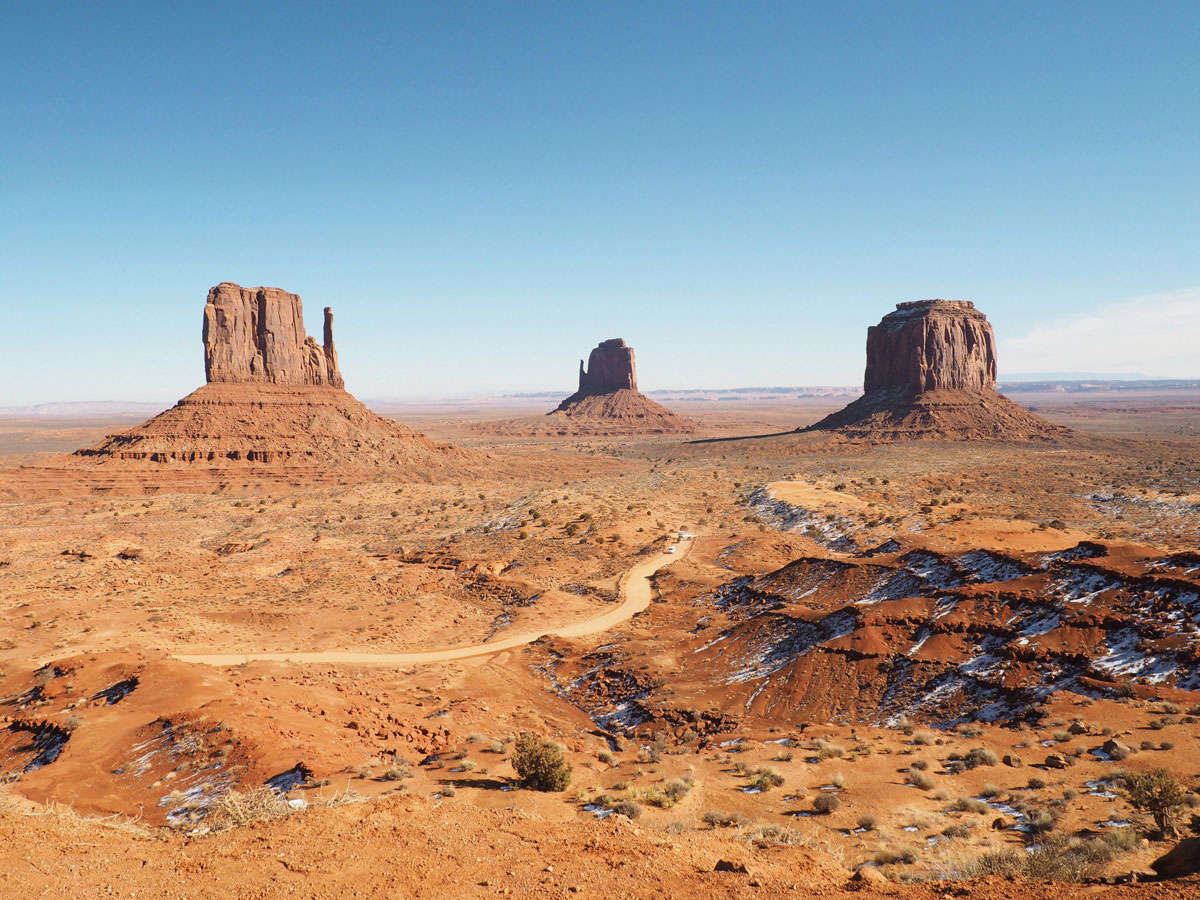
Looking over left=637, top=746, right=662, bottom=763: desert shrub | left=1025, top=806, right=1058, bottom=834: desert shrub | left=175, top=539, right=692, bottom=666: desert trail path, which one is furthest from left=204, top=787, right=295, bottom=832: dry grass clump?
left=1025, top=806, right=1058, bottom=834: desert shrub

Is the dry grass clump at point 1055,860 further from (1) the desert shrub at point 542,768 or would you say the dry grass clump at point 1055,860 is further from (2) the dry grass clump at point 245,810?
(2) the dry grass clump at point 245,810

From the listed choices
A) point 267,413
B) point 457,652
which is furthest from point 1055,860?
point 267,413

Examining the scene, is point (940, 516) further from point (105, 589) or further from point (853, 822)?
point (105, 589)

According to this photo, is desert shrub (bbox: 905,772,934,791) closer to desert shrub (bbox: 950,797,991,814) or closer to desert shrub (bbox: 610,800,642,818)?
desert shrub (bbox: 950,797,991,814)

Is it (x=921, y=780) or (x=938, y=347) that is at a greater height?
(x=938, y=347)

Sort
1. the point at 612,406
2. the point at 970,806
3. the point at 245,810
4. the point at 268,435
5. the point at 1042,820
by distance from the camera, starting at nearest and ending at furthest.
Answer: the point at 245,810 → the point at 1042,820 → the point at 970,806 → the point at 268,435 → the point at 612,406

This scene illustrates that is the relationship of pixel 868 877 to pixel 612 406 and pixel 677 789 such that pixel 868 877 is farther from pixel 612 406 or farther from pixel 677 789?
pixel 612 406

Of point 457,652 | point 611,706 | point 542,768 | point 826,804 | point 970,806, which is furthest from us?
point 457,652
